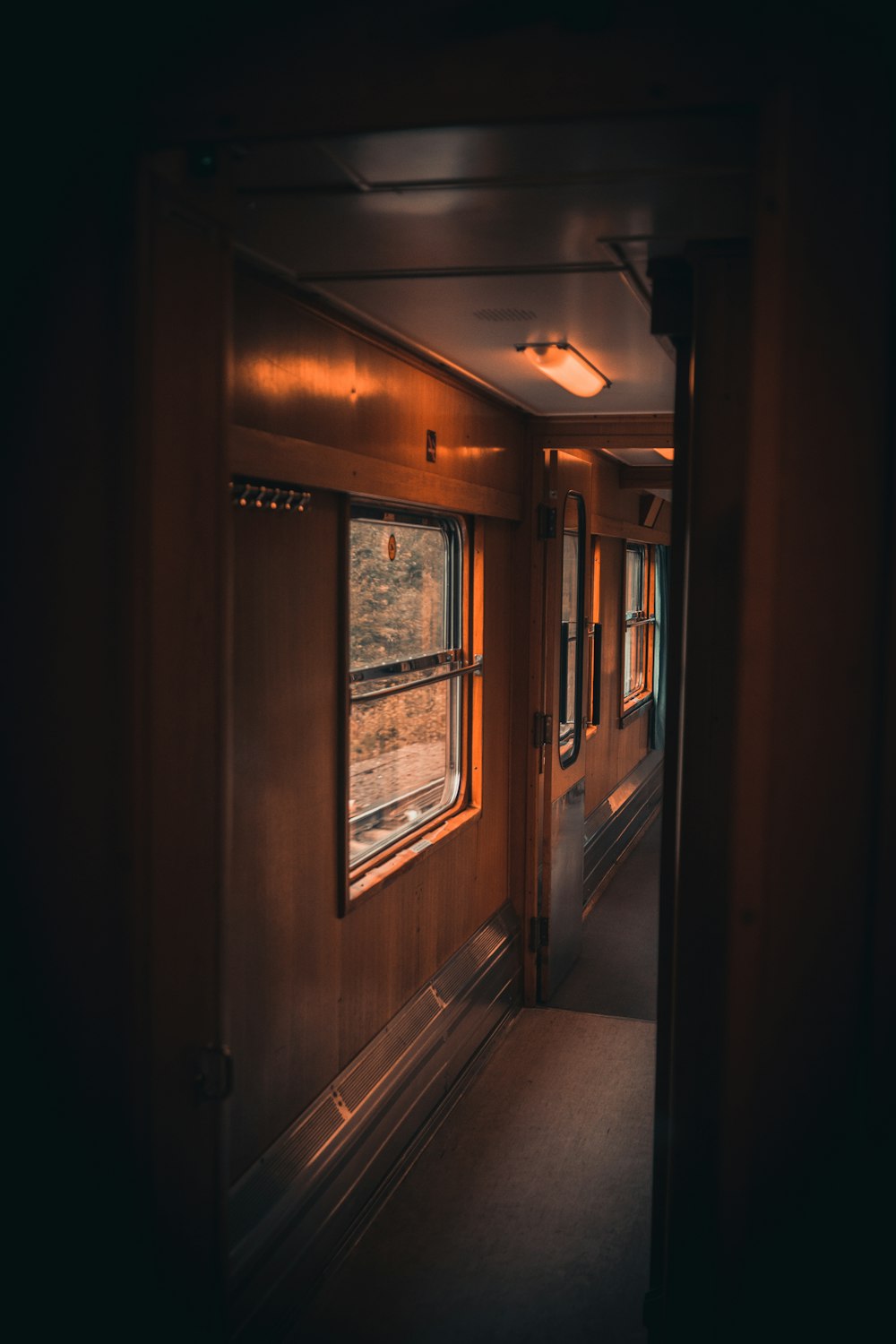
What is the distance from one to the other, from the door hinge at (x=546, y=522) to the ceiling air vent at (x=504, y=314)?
1.93m

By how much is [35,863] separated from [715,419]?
140 centimetres

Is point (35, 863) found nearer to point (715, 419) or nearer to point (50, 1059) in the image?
point (50, 1059)

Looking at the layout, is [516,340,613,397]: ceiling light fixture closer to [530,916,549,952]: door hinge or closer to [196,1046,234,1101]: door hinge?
[530,916,549,952]: door hinge

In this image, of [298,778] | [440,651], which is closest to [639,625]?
[440,651]

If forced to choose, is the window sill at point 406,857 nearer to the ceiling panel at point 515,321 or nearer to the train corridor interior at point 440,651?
the train corridor interior at point 440,651

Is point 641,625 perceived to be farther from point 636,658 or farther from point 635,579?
point 635,579

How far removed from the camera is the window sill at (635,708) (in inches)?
348

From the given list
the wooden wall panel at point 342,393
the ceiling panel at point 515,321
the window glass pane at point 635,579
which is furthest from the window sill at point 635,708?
the ceiling panel at point 515,321

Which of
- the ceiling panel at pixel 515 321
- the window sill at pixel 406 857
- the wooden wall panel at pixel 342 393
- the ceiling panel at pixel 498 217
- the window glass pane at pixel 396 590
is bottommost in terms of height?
the window sill at pixel 406 857

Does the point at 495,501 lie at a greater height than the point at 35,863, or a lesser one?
greater

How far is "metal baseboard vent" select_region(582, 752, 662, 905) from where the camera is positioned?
725 cm

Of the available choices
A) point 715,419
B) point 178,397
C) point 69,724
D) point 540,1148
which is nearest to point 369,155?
point 178,397

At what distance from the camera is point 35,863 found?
5.82 ft

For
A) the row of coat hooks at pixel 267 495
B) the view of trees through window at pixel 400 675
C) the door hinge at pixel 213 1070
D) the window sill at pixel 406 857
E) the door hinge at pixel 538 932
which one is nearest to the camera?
the door hinge at pixel 213 1070
